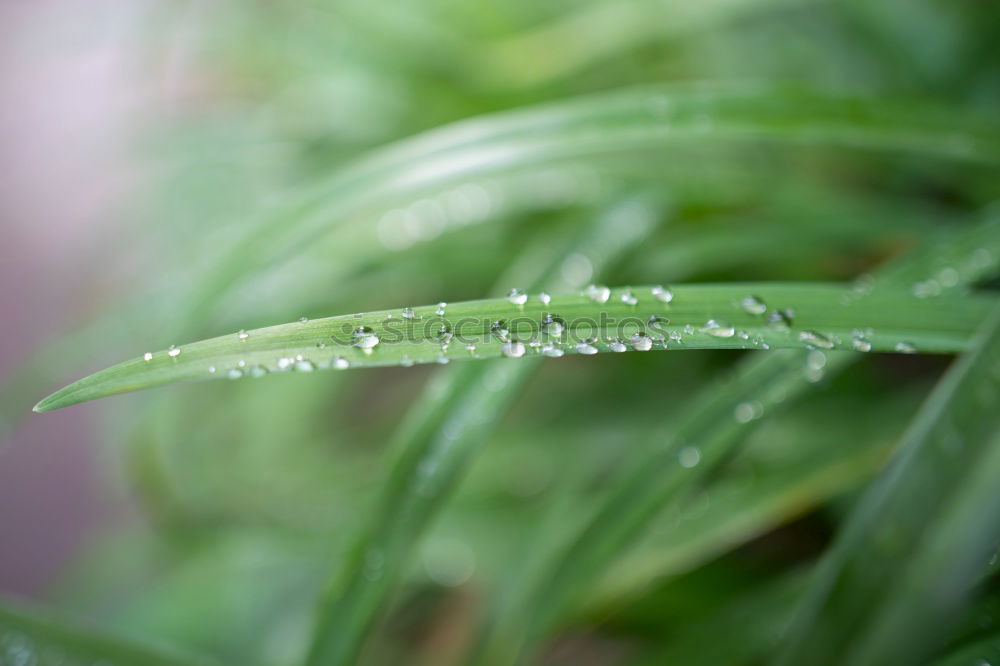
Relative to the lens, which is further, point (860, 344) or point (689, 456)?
point (689, 456)

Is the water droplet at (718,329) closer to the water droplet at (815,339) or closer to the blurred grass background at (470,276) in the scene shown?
the water droplet at (815,339)

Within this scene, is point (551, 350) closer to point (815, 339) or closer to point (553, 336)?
point (553, 336)

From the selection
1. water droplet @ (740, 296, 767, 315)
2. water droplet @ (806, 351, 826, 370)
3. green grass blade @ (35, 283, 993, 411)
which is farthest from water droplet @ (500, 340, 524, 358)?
water droplet @ (806, 351, 826, 370)

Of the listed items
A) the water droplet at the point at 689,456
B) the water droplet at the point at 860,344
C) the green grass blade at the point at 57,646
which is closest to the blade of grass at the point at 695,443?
the water droplet at the point at 689,456

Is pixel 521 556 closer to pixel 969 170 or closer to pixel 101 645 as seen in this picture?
pixel 101 645

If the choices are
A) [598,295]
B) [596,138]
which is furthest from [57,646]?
[596,138]
